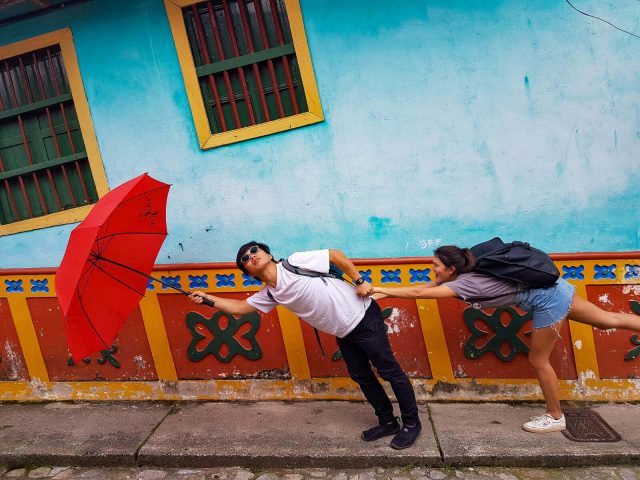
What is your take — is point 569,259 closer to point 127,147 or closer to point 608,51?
point 608,51

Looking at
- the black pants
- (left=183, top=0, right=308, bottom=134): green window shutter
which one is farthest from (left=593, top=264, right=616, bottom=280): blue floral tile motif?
(left=183, top=0, right=308, bottom=134): green window shutter

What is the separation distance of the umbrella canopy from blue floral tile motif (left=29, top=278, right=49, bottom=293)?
5.22 feet

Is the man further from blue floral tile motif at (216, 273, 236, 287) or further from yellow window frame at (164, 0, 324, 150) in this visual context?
yellow window frame at (164, 0, 324, 150)

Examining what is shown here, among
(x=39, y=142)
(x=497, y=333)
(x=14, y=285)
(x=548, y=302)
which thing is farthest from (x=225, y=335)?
(x=548, y=302)

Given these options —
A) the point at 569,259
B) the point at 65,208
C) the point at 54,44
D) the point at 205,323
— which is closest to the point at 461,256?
the point at 569,259

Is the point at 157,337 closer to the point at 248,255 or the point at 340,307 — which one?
the point at 248,255

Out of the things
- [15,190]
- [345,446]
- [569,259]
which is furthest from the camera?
[15,190]

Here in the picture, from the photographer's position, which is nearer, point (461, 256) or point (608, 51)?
point (461, 256)

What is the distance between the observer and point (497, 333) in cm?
406

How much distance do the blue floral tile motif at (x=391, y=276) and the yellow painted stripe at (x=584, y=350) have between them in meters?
1.38

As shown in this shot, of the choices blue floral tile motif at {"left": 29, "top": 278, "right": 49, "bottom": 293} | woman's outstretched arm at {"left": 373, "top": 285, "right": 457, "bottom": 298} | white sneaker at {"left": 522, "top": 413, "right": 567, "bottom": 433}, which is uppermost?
blue floral tile motif at {"left": 29, "top": 278, "right": 49, "bottom": 293}

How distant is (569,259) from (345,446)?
2.17 metres

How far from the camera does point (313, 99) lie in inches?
160

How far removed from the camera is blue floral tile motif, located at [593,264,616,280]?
12.8 feet
